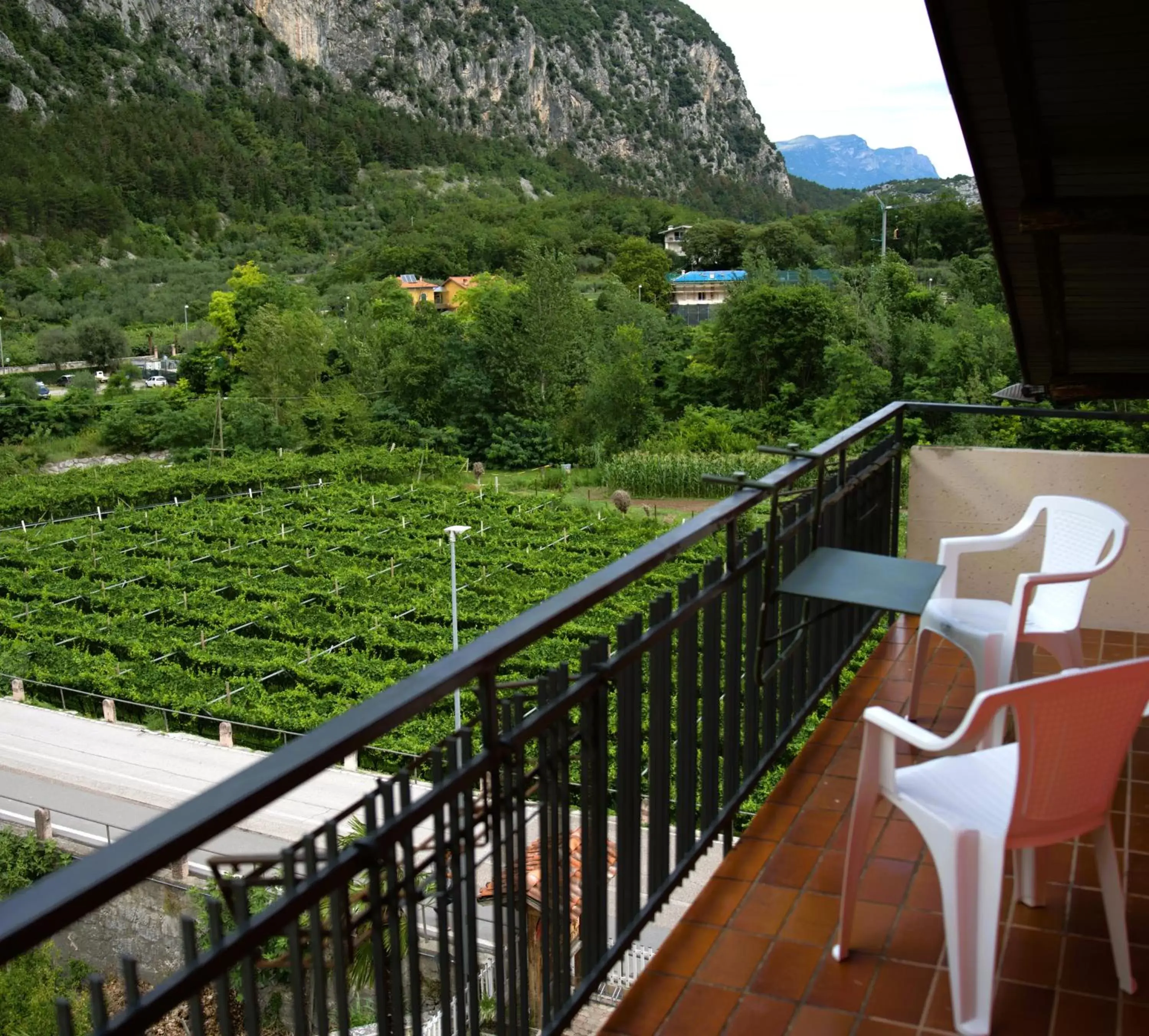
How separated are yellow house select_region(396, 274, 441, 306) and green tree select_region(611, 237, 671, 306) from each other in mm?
9467

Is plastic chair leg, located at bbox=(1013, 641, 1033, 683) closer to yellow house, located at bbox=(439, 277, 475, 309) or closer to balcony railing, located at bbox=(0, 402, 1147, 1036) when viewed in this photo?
balcony railing, located at bbox=(0, 402, 1147, 1036)

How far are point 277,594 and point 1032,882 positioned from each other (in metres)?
17.6

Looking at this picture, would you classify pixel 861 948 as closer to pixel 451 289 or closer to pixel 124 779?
pixel 124 779

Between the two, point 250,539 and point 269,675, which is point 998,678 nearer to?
point 269,675

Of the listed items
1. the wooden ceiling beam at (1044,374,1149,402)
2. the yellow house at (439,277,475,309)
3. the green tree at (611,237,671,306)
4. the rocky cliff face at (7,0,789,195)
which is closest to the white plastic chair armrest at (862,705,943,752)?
the wooden ceiling beam at (1044,374,1149,402)

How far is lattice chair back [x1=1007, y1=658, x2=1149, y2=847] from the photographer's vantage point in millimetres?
1540

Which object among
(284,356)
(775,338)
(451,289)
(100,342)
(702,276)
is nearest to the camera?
(775,338)

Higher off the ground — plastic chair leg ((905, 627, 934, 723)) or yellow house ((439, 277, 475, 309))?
yellow house ((439, 277, 475, 309))

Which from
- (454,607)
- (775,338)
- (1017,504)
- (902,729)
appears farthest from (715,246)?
(902,729)

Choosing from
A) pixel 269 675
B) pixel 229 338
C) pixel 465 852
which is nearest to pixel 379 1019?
pixel 465 852

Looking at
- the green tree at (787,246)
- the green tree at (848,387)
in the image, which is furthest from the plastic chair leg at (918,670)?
the green tree at (787,246)

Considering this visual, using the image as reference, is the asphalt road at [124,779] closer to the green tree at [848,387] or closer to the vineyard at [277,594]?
the vineyard at [277,594]

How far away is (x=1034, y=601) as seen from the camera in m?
2.78

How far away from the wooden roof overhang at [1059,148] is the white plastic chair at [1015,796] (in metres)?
1.09
